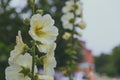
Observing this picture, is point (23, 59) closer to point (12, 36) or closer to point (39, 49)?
point (39, 49)

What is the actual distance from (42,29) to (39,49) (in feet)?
0.59

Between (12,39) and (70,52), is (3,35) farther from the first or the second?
(70,52)

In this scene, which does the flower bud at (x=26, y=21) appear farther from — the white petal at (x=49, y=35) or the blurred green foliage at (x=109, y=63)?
the blurred green foliage at (x=109, y=63)

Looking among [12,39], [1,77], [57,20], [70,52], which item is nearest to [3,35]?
[12,39]

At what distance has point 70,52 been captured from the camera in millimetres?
5543

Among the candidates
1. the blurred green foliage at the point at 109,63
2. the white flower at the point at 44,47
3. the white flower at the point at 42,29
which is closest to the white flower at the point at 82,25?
the white flower at the point at 42,29

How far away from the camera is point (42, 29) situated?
3.21 meters

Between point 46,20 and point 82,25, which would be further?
point 82,25

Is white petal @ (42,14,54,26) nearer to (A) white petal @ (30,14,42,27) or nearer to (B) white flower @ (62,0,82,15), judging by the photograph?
(A) white petal @ (30,14,42,27)

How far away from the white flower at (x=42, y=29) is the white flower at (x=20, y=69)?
129 millimetres

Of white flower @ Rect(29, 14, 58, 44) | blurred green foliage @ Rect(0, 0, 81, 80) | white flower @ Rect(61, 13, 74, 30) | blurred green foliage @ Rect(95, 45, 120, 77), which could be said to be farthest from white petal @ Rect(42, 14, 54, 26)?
blurred green foliage @ Rect(95, 45, 120, 77)

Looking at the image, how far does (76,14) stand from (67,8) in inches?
5.8

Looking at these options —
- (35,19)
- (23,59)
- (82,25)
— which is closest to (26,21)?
(35,19)

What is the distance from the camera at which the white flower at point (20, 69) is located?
10.1ft
